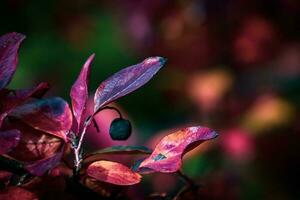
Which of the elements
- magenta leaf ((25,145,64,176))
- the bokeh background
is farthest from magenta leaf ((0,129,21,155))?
the bokeh background

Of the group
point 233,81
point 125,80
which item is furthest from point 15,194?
point 233,81

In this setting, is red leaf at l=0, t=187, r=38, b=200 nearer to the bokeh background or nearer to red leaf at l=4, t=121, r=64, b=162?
red leaf at l=4, t=121, r=64, b=162

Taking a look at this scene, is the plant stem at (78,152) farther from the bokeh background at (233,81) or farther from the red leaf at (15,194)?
the bokeh background at (233,81)

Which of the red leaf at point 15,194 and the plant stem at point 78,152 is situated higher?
the plant stem at point 78,152

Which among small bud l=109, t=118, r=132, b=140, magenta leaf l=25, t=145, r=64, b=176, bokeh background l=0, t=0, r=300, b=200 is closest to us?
magenta leaf l=25, t=145, r=64, b=176

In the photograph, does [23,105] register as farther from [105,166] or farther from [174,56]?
[174,56]

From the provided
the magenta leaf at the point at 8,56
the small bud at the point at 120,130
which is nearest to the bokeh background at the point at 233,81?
the small bud at the point at 120,130
